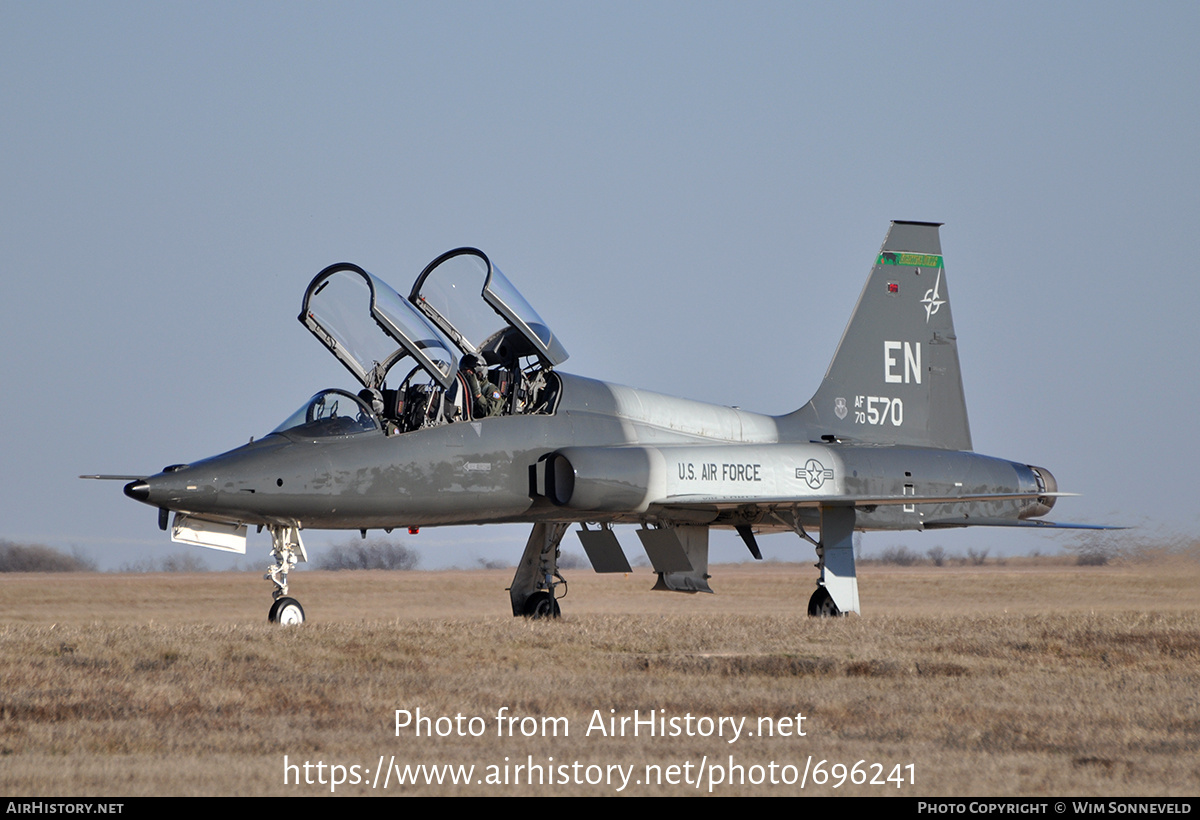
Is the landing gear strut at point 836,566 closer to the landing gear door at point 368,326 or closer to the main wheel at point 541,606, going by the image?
the main wheel at point 541,606

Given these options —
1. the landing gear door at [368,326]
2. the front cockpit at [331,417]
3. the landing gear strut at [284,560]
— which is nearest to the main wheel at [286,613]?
the landing gear strut at [284,560]

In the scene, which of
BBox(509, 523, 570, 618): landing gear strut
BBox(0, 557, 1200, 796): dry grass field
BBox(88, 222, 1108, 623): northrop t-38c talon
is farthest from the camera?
BBox(509, 523, 570, 618): landing gear strut

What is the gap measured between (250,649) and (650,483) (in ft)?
19.0

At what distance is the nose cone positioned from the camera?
11.8 m

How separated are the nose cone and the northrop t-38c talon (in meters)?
0.02

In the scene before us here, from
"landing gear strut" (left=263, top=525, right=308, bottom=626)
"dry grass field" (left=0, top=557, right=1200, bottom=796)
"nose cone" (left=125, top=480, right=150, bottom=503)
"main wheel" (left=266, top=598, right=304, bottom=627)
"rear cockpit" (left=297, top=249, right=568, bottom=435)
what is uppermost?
"rear cockpit" (left=297, top=249, right=568, bottom=435)

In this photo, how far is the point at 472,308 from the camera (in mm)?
14742

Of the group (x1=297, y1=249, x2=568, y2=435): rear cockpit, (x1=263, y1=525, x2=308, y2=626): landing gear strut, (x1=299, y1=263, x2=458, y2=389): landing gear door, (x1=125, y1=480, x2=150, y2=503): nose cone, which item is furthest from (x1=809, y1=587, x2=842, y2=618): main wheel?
(x1=125, y1=480, x2=150, y2=503): nose cone

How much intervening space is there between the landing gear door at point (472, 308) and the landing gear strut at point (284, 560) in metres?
3.03

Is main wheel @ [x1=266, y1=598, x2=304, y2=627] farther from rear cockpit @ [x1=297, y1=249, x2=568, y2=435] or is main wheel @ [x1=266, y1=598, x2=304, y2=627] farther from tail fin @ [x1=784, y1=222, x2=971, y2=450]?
tail fin @ [x1=784, y1=222, x2=971, y2=450]

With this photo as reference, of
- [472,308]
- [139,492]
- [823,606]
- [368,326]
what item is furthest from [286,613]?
[823,606]

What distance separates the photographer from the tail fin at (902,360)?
18.8 metres

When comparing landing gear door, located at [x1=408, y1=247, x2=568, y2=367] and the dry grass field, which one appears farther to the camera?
landing gear door, located at [x1=408, y1=247, x2=568, y2=367]
